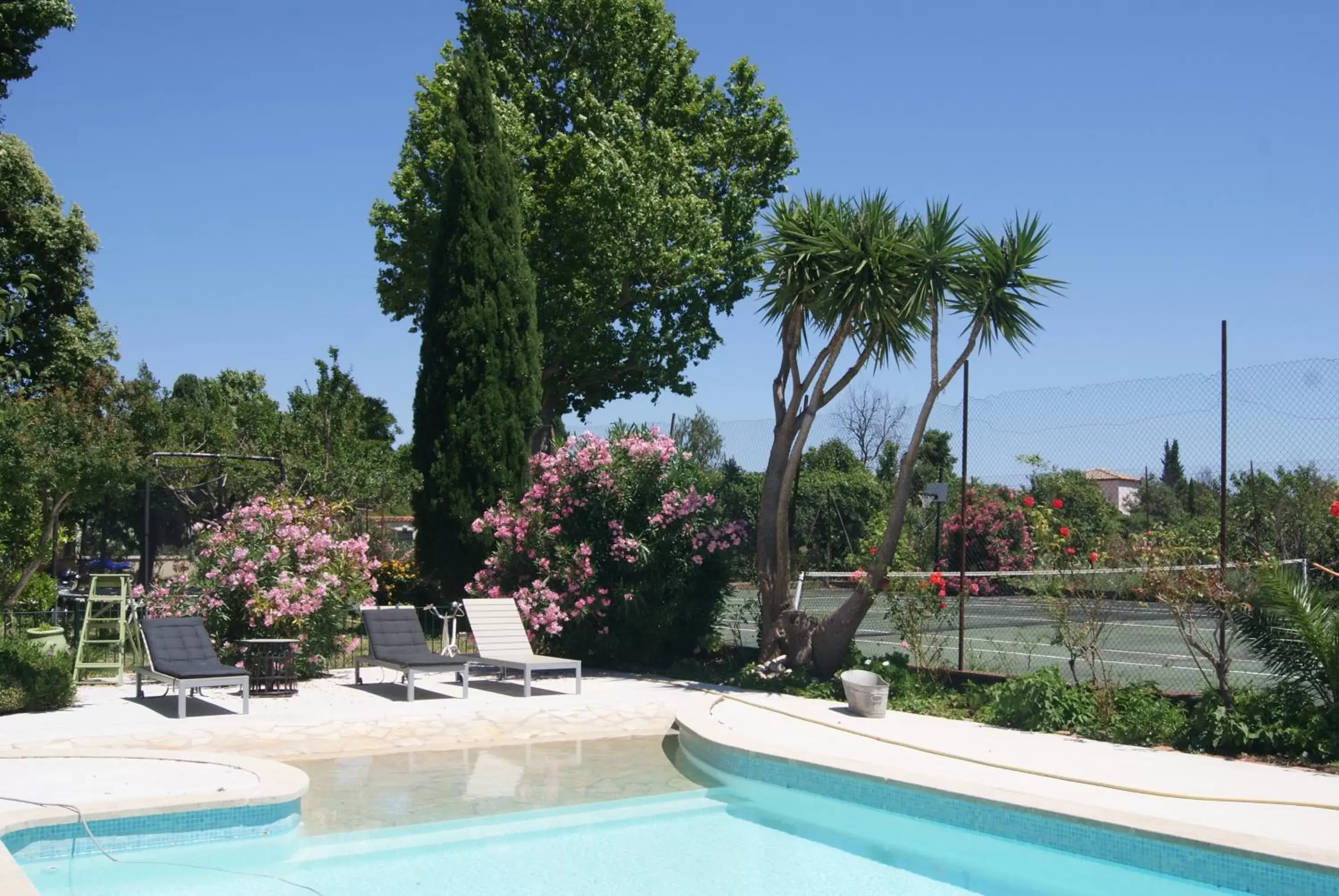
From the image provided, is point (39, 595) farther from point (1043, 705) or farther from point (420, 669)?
point (1043, 705)

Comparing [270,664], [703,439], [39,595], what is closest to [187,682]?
[270,664]

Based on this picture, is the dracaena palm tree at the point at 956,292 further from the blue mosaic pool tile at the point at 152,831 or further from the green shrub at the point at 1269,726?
the blue mosaic pool tile at the point at 152,831

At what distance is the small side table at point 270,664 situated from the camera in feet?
43.3

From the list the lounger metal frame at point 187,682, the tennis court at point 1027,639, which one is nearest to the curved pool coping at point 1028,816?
the tennis court at point 1027,639

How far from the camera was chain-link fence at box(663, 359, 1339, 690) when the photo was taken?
1047cm

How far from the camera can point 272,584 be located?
44.9 feet

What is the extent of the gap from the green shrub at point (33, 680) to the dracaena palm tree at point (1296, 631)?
11379 millimetres

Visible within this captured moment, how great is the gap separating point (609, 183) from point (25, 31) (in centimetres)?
1173

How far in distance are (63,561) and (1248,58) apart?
3062 centimetres

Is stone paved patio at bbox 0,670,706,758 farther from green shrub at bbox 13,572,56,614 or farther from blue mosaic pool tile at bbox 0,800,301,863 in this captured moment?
green shrub at bbox 13,572,56,614

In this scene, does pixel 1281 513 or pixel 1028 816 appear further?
pixel 1281 513

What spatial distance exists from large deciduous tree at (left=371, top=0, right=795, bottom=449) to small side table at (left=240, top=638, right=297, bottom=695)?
11698 millimetres

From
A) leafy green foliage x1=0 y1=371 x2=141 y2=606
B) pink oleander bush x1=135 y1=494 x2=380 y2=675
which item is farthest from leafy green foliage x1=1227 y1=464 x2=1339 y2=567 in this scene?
leafy green foliage x1=0 y1=371 x2=141 y2=606

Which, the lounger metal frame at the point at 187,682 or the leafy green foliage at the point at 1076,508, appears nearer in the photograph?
the lounger metal frame at the point at 187,682
